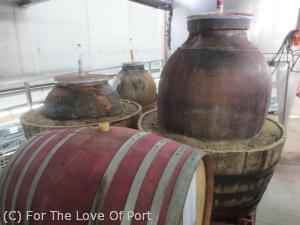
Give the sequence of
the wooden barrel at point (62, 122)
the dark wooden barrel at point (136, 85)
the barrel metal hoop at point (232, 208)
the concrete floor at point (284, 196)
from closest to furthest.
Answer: the barrel metal hoop at point (232, 208) → the wooden barrel at point (62, 122) → the concrete floor at point (284, 196) → the dark wooden barrel at point (136, 85)

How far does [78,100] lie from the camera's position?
6.39 ft

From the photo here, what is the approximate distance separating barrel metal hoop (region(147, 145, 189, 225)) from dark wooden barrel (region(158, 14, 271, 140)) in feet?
1.99

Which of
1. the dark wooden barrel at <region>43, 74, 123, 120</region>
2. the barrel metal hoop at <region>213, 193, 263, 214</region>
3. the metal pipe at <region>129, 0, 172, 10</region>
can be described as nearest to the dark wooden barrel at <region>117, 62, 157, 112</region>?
the dark wooden barrel at <region>43, 74, 123, 120</region>

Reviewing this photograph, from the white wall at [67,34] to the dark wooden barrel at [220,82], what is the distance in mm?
2242

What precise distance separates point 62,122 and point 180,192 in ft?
4.39

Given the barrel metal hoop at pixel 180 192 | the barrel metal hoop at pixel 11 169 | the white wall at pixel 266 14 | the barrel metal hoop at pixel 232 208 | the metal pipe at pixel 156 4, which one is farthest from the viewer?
the white wall at pixel 266 14

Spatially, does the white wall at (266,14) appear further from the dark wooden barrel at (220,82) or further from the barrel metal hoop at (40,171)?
the barrel metal hoop at (40,171)

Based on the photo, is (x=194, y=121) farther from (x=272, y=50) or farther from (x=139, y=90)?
(x=272, y=50)

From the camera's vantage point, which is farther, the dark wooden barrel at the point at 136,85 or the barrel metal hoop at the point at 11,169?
the dark wooden barrel at the point at 136,85

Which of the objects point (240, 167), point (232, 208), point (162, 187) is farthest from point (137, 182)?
point (232, 208)

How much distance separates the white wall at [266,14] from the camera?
5730 millimetres

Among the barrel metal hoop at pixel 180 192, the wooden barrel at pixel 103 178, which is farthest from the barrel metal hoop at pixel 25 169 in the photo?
the barrel metal hoop at pixel 180 192

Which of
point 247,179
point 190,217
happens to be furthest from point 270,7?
point 190,217

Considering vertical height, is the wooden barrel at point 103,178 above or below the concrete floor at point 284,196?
above
